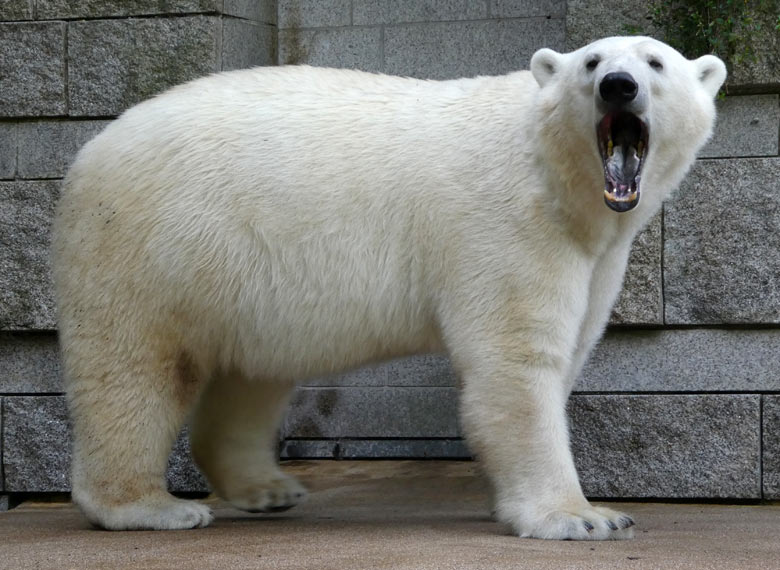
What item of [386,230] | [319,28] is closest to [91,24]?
[319,28]

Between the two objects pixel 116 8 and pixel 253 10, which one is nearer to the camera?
pixel 116 8

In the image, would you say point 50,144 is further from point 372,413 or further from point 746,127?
point 746,127

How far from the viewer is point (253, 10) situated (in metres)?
6.66

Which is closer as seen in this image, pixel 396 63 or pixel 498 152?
pixel 498 152

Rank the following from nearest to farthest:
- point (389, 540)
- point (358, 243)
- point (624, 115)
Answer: point (389, 540) → point (624, 115) → point (358, 243)

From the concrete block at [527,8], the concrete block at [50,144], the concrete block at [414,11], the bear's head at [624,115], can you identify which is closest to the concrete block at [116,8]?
the concrete block at [50,144]

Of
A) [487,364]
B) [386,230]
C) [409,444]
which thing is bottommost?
[409,444]

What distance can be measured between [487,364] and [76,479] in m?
1.59

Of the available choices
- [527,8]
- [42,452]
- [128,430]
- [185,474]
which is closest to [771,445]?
[527,8]

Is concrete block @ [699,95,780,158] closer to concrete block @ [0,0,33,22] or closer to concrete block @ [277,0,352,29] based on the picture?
concrete block @ [277,0,352,29]

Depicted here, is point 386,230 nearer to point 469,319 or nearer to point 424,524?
point 469,319

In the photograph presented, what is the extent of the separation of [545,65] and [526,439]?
1258 millimetres

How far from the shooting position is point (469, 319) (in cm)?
456

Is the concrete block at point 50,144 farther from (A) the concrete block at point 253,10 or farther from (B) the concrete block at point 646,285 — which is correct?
(B) the concrete block at point 646,285
